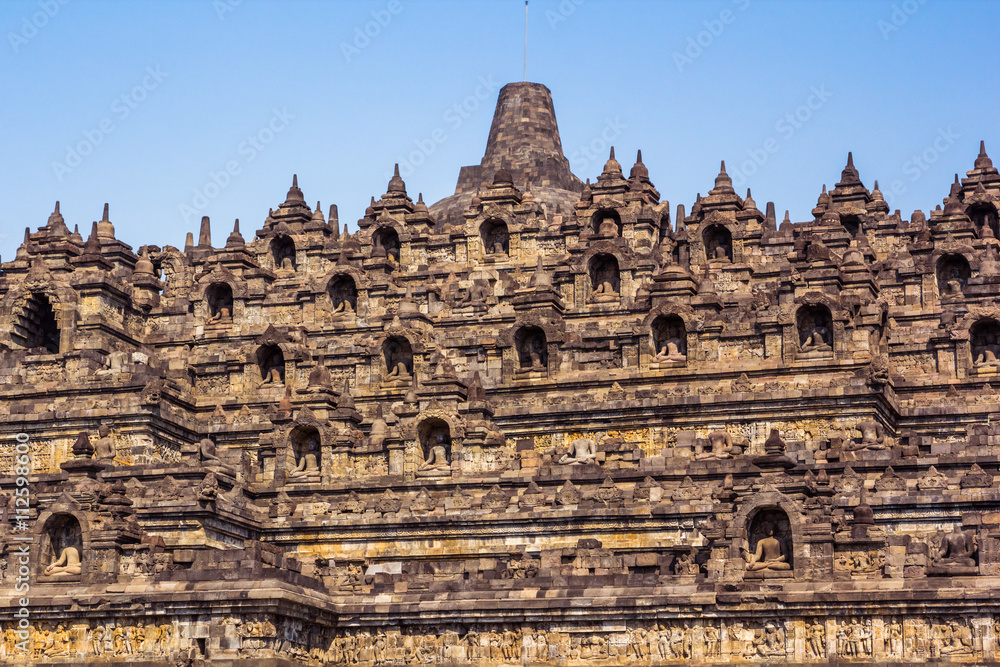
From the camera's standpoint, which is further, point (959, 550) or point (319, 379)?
point (319, 379)

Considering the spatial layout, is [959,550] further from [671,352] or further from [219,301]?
[219,301]

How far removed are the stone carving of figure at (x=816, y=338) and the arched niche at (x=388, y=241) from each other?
2183cm

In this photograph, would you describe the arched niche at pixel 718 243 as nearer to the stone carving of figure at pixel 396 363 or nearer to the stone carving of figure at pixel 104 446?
the stone carving of figure at pixel 396 363

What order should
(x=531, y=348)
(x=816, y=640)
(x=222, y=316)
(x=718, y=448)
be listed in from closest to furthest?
A: (x=816, y=640), (x=718, y=448), (x=531, y=348), (x=222, y=316)

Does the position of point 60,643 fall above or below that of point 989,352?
below

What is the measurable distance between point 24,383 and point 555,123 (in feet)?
107

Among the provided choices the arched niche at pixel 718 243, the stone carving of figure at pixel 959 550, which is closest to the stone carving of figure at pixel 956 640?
the stone carving of figure at pixel 959 550

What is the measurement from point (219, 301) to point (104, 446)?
52.2 ft

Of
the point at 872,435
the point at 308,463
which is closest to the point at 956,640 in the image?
the point at 872,435

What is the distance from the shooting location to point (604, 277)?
89188mm

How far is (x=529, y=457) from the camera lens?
3061 inches

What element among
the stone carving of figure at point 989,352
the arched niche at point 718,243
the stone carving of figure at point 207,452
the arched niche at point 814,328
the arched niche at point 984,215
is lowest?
the stone carving of figure at point 207,452

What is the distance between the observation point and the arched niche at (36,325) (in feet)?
305
